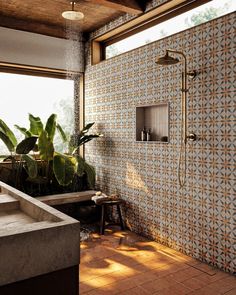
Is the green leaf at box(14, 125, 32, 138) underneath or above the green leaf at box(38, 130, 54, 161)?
above

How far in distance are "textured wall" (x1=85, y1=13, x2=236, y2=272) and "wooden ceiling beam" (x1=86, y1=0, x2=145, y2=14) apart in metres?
0.45

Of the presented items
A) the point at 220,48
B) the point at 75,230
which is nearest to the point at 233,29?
the point at 220,48

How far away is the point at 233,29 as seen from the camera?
2.80 metres

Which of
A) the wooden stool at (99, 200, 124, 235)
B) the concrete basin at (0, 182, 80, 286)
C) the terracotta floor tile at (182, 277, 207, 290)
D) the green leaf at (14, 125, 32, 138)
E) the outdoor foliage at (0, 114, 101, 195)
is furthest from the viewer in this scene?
the green leaf at (14, 125, 32, 138)

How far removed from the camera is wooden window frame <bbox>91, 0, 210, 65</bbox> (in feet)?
11.3

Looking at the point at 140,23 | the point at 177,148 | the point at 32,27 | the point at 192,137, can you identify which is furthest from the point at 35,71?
the point at 192,137

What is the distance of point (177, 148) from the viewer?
3.39 metres

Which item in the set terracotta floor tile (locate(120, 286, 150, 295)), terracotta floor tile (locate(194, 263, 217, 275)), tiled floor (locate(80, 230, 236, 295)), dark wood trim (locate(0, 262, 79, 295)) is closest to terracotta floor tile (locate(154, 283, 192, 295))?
tiled floor (locate(80, 230, 236, 295))

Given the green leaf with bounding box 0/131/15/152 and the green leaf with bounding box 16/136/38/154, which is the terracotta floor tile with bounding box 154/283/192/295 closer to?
the green leaf with bounding box 16/136/38/154

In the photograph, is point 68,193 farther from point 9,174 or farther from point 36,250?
point 36,250

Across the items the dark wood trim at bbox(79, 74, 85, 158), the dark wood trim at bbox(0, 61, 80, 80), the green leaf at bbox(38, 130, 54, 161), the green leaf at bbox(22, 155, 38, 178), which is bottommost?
the green leaf at bbox(22, 155, 38, 178)

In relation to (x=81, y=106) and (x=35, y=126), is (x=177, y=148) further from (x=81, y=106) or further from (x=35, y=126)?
(x=81, y=106)

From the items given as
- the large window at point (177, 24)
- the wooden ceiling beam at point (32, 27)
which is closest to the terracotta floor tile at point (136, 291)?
the large window at point (177, 24)

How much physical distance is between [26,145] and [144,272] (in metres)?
2.21
